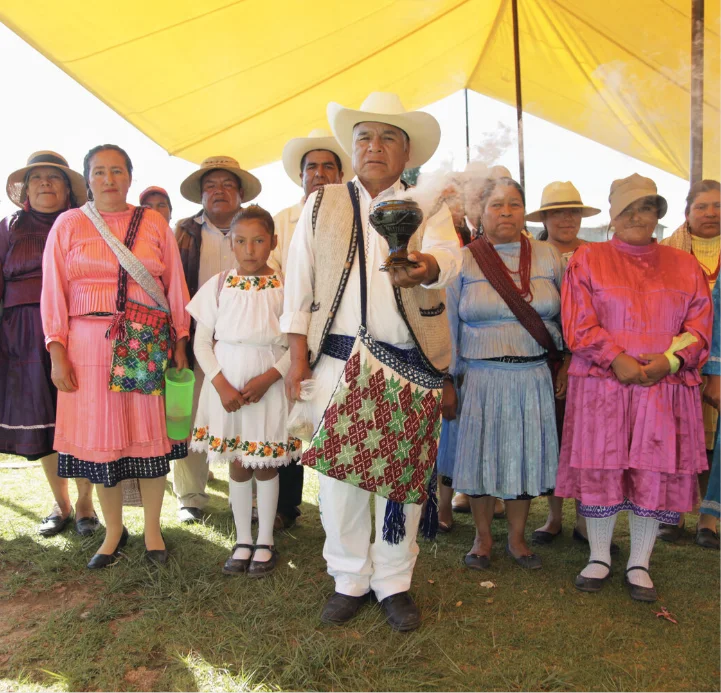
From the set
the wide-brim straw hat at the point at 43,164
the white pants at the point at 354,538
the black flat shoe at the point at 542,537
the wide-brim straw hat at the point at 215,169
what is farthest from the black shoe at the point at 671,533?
the wide-brim straw hat at the point at 43,164

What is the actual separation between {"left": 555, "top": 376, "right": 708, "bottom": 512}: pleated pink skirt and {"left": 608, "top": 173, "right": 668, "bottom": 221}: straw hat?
35.6 inches

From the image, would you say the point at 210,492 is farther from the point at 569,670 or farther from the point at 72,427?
the point at 569,670

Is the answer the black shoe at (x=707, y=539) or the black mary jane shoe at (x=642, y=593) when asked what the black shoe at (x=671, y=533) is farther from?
the black mary jane shoe at (x=642, y=593)

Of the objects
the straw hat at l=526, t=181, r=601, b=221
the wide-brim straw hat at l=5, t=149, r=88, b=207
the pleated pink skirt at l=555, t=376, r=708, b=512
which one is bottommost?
the pleated pink skirt at l=555, t=376, r=708, b=512

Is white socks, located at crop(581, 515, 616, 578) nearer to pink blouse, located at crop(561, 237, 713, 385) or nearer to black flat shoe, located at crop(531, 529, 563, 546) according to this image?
black flat shoe, located at crop(531, 529, 563, 546)

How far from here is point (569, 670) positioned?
231 centimetres

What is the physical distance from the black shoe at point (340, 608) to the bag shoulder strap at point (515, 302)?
1.63m

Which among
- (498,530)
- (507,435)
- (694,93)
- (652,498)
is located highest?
(694,93)

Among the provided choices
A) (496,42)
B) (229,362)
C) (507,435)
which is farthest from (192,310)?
(496,42)

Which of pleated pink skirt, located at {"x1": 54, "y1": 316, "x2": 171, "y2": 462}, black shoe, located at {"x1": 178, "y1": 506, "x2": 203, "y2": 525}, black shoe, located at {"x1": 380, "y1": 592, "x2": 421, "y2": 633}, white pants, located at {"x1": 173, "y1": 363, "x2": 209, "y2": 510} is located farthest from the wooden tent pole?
black shoe, located at {"x1": 178, "y1": 506, "x2": 203, "y2": 525}

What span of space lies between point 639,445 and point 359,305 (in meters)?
1.56

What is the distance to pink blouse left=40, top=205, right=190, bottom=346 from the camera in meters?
3.18

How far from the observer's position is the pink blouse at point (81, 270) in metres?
3.18

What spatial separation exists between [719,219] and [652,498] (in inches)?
68.3
